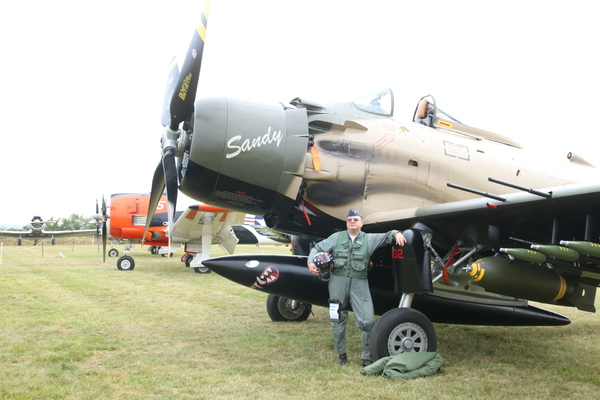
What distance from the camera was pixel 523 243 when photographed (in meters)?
5.04

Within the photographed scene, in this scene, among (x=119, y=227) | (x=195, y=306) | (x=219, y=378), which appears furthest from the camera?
(x=119, y=227)

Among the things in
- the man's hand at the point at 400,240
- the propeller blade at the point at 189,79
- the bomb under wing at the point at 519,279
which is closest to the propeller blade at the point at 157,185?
the propeller blade at the point at 189,79

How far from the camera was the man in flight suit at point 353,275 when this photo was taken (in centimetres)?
452

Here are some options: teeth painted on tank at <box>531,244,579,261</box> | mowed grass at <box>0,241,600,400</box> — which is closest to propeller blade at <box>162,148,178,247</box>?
mowed grass at <box>0,241,600,400</box>

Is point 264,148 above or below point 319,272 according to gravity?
above

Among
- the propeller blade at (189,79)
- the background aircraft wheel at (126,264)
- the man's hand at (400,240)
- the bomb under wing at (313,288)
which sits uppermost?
the propeller blade at (189,79)

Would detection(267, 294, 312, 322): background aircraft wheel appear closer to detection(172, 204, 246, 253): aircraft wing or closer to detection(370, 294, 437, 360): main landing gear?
detection(370, 294, 437, 360): main landing gear

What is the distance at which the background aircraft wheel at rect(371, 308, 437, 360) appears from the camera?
433 cm

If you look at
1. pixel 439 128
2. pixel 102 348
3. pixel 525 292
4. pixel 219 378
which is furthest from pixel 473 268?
pixel 102 348

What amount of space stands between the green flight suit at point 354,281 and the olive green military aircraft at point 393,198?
0.62 ft

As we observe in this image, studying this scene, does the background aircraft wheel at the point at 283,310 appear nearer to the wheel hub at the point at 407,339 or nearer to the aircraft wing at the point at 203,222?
the wheel hub at the point at 407,339

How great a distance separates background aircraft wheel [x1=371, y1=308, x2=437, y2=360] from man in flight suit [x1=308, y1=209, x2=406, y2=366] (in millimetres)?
160

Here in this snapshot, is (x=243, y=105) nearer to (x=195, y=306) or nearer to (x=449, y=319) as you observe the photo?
(x=449, y=319)

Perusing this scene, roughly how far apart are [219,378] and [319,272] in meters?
1.37
